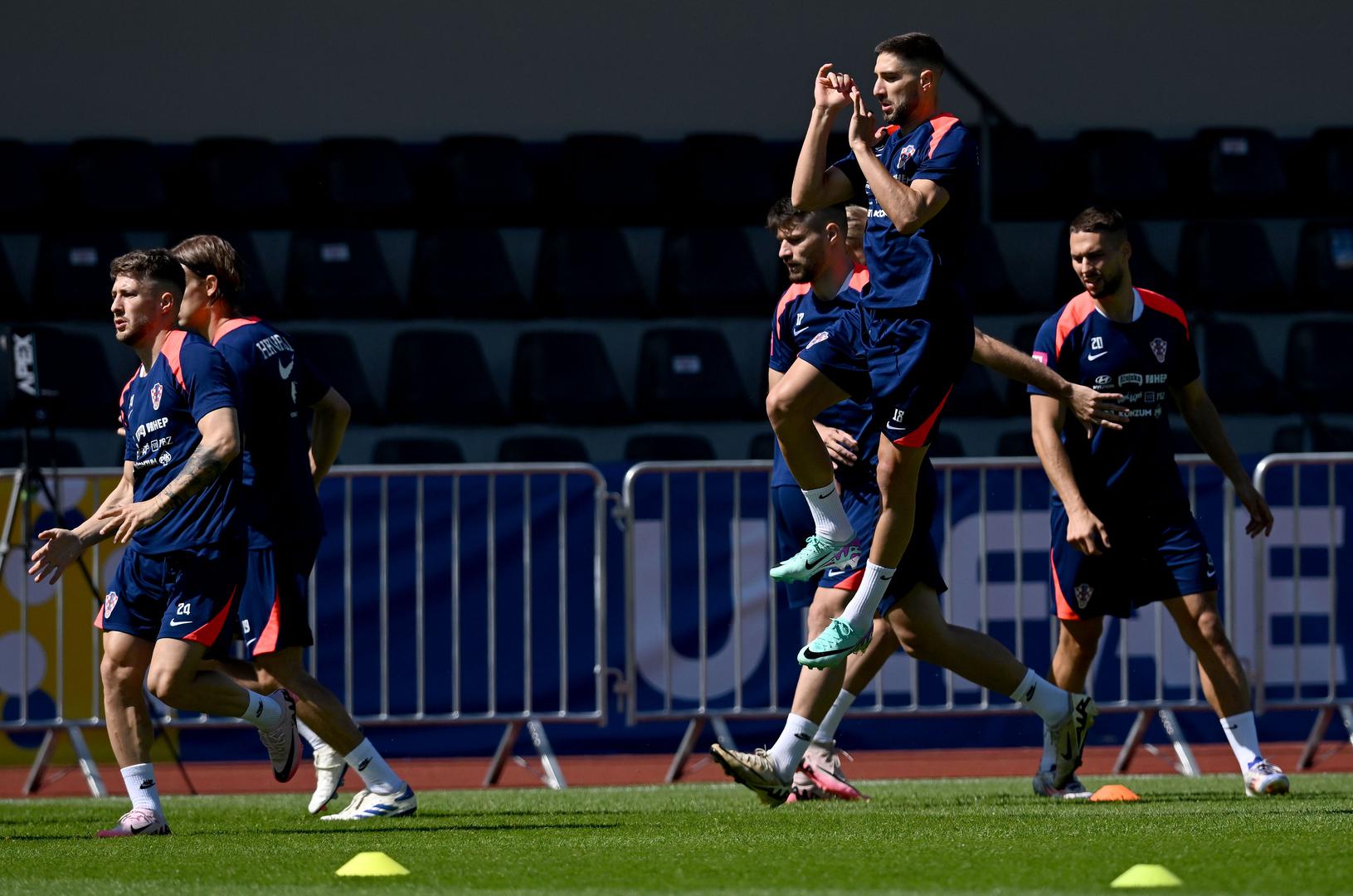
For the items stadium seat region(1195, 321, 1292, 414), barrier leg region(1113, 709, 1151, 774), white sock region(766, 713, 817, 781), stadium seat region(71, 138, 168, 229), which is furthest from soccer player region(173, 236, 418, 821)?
stadium seat region(1195, 321, 1292, 414)

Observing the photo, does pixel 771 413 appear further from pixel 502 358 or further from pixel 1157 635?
pixel 502 358

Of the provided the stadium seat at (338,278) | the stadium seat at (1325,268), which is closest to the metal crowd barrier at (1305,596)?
the stadium seat at (1325,268)

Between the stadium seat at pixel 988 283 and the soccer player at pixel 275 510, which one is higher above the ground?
the stadium seat at pixel 988 283

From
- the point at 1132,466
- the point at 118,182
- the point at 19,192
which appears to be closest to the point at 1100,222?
the point at 1132,466

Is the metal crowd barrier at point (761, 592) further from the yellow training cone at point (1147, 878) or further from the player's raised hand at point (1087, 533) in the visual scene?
the yellow training cone at point (1147, 878)

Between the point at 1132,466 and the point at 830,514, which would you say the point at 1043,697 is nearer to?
the point at 1132,466

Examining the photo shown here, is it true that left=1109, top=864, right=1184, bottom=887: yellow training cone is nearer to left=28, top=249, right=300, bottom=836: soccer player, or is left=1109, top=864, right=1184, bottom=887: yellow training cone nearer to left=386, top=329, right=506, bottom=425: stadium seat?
left=28, top=249, right=300, bottom=836: soccer player

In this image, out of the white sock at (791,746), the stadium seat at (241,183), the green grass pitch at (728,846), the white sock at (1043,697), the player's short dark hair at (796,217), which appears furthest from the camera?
the stadium seat at (241,183)

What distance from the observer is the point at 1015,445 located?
431 inches

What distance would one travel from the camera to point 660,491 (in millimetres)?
8766

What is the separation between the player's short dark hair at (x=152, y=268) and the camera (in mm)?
6031

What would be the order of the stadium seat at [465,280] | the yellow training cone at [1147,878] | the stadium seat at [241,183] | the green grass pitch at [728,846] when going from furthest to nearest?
1. the stadium seat at [241,183]
2. the stadium seat at [465,280]
3. the green grass pitch at [728,846]
4. the yellow training cone at [1147,878]

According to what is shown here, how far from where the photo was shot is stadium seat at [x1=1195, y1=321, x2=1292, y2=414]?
458 inches

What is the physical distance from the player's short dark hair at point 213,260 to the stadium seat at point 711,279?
226 inches
